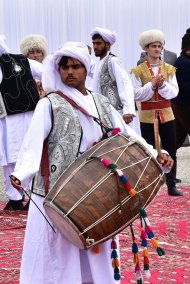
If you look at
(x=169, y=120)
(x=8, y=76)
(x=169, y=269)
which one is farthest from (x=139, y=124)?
(x=169, y=269)

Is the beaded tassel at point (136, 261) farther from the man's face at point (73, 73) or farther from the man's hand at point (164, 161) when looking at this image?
the man's face at point (73, 73)

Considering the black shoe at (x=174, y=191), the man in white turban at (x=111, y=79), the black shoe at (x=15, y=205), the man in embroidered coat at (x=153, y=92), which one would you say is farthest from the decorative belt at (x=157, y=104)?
the black shoe at (x=15, y=205)

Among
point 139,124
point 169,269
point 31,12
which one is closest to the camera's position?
point 169,269

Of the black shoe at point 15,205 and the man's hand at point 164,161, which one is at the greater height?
the man's hand at point 164,161

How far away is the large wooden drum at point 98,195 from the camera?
429cm

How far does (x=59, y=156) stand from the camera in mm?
4699

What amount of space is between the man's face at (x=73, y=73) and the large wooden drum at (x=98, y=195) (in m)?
0.46

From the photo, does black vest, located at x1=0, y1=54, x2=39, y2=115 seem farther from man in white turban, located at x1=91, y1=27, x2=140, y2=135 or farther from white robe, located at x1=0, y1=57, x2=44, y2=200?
man in white turban, located at x1=91, y1=27, x2=140, y2=135

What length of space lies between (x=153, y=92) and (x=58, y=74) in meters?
3.98

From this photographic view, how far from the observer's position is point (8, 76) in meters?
8.14

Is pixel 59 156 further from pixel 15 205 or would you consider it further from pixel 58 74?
pixel 15 205

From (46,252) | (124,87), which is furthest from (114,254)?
(124,87)

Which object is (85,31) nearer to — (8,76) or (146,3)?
(146,3)

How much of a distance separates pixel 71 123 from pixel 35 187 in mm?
391
